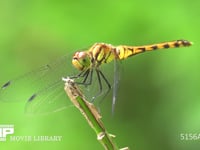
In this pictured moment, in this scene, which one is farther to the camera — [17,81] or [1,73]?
[1,73]

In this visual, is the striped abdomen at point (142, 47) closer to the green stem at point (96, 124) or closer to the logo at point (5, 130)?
the logo at point (5, 130)

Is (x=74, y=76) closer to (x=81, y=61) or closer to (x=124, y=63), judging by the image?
(x=81, y=61)

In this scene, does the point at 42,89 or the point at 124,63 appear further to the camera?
the point at 124,63

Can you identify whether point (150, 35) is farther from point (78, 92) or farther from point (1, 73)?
point (78, 92)

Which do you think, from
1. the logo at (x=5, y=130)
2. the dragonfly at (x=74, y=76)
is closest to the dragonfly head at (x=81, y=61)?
the dragonfly at (x=74, y=76)

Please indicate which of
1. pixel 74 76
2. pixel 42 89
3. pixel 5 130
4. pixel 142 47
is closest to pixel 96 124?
pixel 74 76

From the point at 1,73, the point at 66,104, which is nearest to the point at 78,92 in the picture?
the point at 66,104
